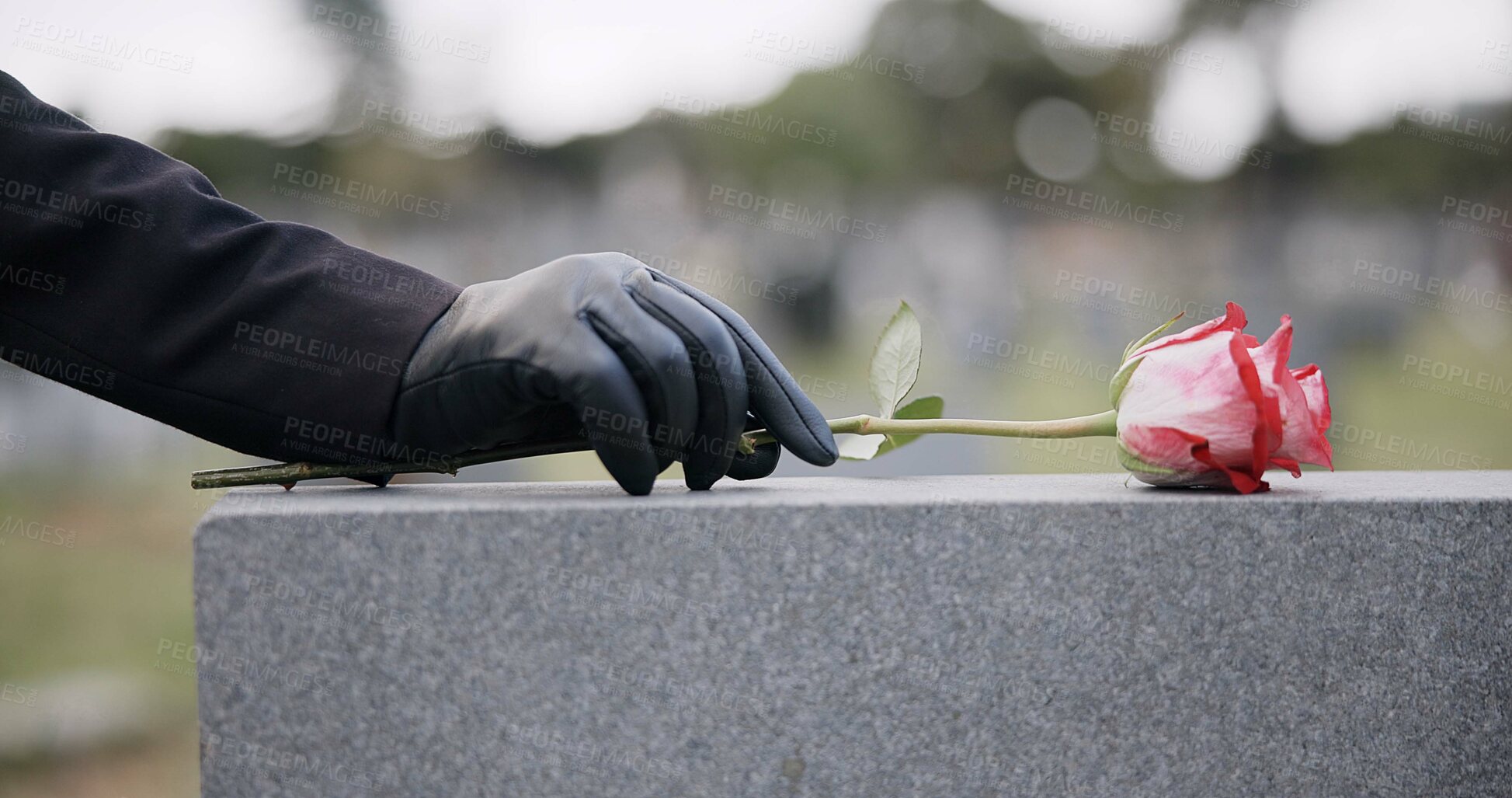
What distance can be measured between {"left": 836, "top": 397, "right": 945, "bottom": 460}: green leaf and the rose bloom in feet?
0.82

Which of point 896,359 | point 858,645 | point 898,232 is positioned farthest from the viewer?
point 898,232

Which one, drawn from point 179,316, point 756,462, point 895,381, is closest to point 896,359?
point 895,381

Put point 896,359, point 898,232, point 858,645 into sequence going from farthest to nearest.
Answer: point 898,232 < point 896,359 < point 858,645

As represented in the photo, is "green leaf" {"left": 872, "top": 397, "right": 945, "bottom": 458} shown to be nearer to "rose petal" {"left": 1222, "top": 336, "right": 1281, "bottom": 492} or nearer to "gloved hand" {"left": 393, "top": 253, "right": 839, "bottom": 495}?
"gloved hand" {"left": 393, "top": 253, "right": 839, "bottom": 495}

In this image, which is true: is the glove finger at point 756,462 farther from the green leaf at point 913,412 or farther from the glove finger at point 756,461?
the green leaf at point 913,412

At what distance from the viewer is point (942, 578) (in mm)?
703

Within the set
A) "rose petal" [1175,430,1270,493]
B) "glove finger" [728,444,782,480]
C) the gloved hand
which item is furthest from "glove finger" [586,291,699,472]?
"rose petal" [1175,430,1270,493]

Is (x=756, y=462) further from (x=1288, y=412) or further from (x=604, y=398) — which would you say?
(x=1288, y=412)

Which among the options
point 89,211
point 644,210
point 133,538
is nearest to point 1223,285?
point 644,210

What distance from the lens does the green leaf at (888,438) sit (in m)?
1.03

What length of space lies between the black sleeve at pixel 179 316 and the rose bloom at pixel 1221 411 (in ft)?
2.14

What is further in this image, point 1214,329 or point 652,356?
point 1214,329

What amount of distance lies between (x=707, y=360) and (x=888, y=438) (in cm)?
35

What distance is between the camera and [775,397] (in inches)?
33.3
